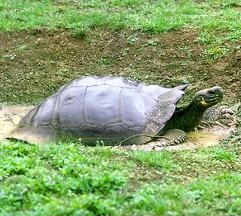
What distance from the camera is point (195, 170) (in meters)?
6.82

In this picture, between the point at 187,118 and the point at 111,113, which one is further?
the point at 187,118

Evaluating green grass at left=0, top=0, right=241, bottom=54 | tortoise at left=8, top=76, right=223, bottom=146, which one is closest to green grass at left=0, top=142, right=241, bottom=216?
tortoise at left=8, top=76, right=223, bottom=146

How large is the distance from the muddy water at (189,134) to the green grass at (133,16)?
2232mm

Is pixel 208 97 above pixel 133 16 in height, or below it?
below

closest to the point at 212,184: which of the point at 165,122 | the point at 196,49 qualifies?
the point at 165,122

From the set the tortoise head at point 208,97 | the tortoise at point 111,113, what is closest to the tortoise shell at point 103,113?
the tortoise at point 111,113

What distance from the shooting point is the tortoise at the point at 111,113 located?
8797mm

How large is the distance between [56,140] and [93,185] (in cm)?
336

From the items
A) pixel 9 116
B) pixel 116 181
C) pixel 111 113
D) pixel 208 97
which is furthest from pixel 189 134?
pixel 116 181

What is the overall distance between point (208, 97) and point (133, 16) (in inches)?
174

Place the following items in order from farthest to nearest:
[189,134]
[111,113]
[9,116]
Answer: [9,116] → [189,134] → [111,113]

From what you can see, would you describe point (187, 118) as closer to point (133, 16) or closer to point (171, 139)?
point (171, 139)

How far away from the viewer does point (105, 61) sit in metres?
11.9

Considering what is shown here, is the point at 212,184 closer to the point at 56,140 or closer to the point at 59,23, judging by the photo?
the point at 56,140
